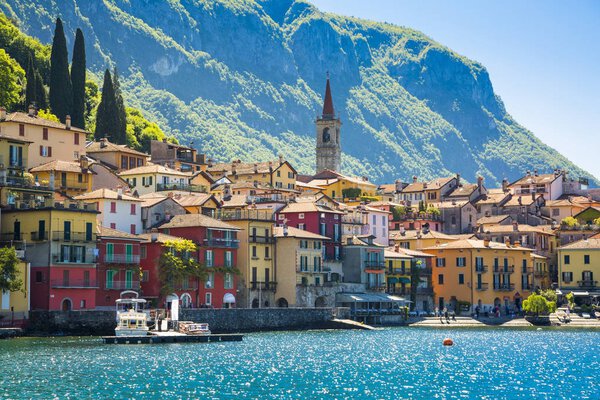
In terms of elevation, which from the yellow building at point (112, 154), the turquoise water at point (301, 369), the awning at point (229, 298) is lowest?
the turquoise water at point (301, 369)

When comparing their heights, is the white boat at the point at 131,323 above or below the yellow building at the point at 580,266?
below

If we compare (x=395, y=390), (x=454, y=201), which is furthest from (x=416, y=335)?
(x=454, y=201)

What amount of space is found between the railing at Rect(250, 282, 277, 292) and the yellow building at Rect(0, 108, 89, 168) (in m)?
24.0

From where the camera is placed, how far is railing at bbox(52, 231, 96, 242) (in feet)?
296

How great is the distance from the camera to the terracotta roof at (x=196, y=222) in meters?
105

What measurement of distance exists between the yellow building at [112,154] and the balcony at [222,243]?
28.1 m

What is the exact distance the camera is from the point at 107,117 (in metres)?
145

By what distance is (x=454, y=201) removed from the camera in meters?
171

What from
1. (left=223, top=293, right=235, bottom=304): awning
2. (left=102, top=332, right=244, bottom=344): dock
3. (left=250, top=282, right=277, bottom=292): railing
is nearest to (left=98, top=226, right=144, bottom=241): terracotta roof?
(left=223, top=293, right=235, bottom=304): awning

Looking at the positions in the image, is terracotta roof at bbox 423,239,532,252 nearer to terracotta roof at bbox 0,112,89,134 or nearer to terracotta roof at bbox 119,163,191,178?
terracotta roof at bbox 119,163,191,178

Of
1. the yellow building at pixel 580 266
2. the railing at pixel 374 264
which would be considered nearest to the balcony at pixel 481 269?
the yellow building at pixel 580 266

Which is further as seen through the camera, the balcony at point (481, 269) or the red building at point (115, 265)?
the balcony at point (481, 269)

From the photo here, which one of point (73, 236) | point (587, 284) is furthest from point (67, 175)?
point (587, 284)

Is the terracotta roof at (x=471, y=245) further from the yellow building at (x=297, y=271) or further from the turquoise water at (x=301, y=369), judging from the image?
the turquoise water at (x=301, y=369)
